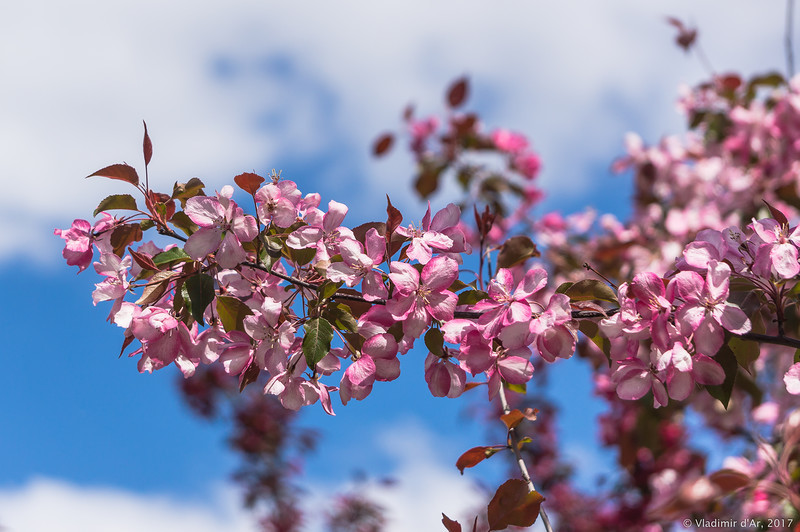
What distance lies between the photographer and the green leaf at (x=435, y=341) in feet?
3.26

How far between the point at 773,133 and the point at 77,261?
3237mm

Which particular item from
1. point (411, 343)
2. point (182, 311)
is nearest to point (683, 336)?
point (411, 343)

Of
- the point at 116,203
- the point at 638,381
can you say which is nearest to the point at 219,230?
the point at 116,203

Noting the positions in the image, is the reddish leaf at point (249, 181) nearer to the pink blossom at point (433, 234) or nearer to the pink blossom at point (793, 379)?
the pink blossom at point (433, 234)

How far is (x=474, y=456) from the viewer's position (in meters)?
1.11

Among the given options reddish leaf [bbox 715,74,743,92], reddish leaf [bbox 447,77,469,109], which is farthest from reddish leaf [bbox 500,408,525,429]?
reddish leaf [bbox 715,74,743,92]

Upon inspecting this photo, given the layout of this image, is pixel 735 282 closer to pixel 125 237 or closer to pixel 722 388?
pixel 722 388

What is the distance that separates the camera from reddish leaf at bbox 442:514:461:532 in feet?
3.43

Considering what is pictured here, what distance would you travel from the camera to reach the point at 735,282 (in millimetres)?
989

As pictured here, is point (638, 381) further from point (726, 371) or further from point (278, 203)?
point (278, 203)

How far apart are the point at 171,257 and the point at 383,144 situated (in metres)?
3.04

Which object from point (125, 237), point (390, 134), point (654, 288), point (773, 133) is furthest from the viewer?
point (390, 134)

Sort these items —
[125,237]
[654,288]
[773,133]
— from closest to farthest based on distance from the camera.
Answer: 1. [654,288]
2. [125,237]
3. [773,133]

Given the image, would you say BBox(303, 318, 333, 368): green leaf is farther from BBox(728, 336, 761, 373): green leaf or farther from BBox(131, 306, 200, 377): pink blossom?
BBox(728, 336, 761, 373): green leaf
